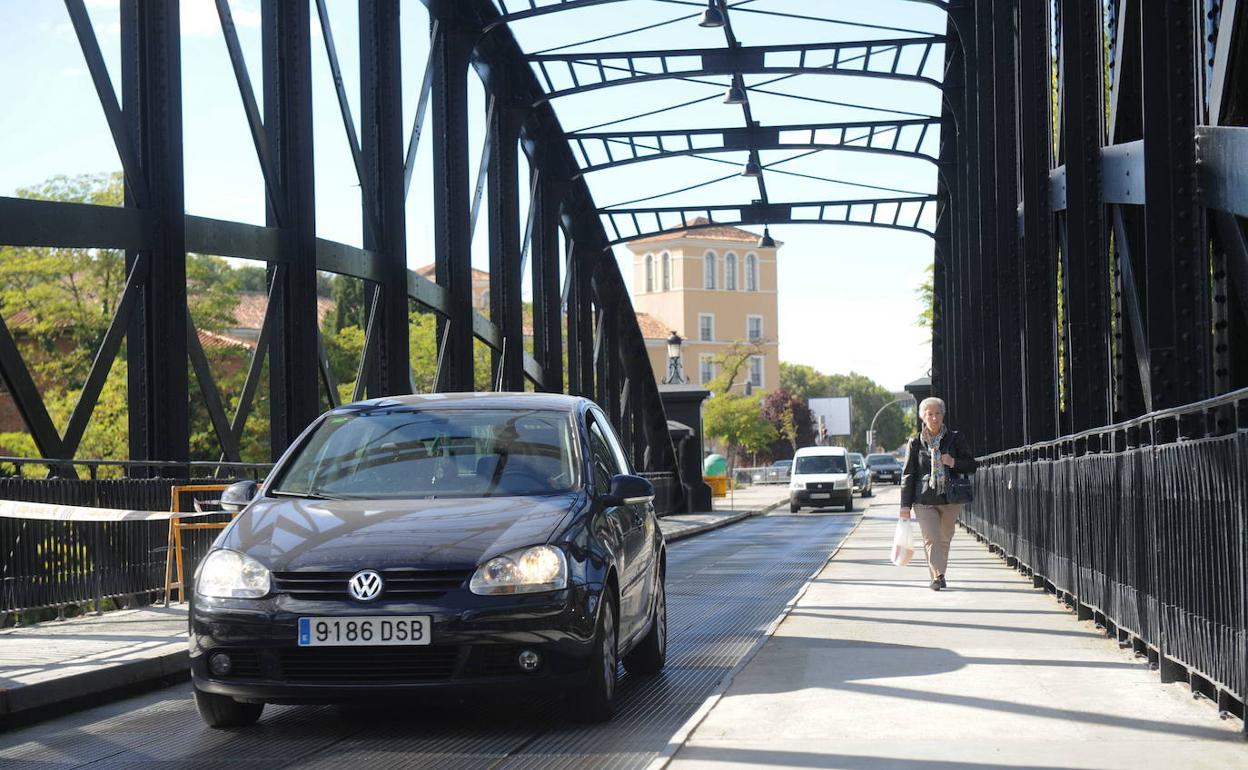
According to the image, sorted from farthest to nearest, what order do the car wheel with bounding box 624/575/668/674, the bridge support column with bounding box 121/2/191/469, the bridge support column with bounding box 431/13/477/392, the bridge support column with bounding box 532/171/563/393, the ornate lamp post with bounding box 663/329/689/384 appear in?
1. the ornate lamp post with bounding box 663/329/689/384
2. the bridge support column with bounding box 532/171/563/393
3. the bridge support column with bounding box 431/13/477/392
4. the bridge support column with bounding box 121/2/191/469
5. the car wheel with bounding box 624/575/668/674

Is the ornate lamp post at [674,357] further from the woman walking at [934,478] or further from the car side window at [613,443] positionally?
the car side window at [613,443]

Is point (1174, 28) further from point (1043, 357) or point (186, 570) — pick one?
point (186, 570)

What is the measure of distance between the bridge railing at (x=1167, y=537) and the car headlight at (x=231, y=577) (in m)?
3.83

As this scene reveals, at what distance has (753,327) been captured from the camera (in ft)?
420

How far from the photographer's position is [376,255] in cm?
1945

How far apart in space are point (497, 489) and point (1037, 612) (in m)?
5.28

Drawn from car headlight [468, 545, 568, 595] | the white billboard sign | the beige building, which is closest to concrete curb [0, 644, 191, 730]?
car headlight [468, 545, 568, 595]

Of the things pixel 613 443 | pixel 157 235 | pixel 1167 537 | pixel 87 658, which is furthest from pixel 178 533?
pixel 1167 537

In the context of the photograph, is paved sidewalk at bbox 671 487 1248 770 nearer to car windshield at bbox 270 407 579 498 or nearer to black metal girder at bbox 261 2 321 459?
car windshield at bbox 270 407 579 498

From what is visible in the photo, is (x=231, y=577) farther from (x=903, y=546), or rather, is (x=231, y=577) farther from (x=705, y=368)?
(x=705, y=368)

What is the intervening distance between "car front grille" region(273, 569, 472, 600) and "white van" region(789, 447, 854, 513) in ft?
130

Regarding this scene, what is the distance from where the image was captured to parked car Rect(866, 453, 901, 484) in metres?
86.9

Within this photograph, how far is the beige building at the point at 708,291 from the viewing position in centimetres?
12425

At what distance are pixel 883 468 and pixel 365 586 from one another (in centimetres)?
8177
